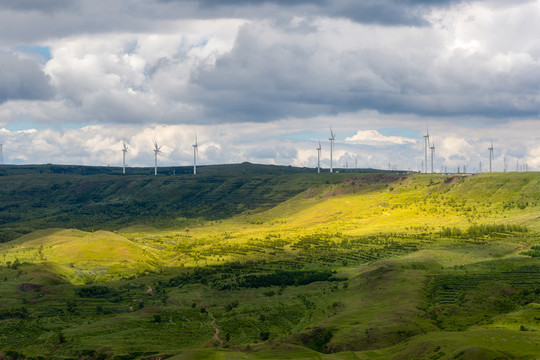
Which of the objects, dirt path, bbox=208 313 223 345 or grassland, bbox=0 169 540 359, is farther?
Result: dirt path, bbox=208 313 223 345

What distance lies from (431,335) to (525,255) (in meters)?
98.8

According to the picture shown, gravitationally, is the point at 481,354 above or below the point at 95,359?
above

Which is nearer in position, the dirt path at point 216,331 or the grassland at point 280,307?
the grassland at point 280,307

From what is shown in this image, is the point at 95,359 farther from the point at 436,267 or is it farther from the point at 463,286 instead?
the point at 436,267

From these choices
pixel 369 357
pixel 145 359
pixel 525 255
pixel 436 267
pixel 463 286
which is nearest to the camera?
pixel 369 357

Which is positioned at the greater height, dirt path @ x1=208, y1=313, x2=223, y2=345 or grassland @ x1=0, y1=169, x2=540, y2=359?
grassland @ x1=0, y1=169, x2=540, y2=359

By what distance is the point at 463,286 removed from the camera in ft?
406

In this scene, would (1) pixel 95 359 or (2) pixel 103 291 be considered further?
(2) pixel 103 291

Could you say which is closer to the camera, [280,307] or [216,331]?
[216,331]

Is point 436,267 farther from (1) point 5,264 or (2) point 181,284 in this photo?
(1) point 5,264

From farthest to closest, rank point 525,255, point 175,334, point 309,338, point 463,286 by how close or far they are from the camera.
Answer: point 525,255 → point 463,286 → point 175,334 → point 309,338

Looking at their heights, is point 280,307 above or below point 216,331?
above

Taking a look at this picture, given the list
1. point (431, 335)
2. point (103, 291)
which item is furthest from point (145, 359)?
point (103, 291)

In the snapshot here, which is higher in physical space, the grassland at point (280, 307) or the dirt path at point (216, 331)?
the grassland at point (280, 307)
